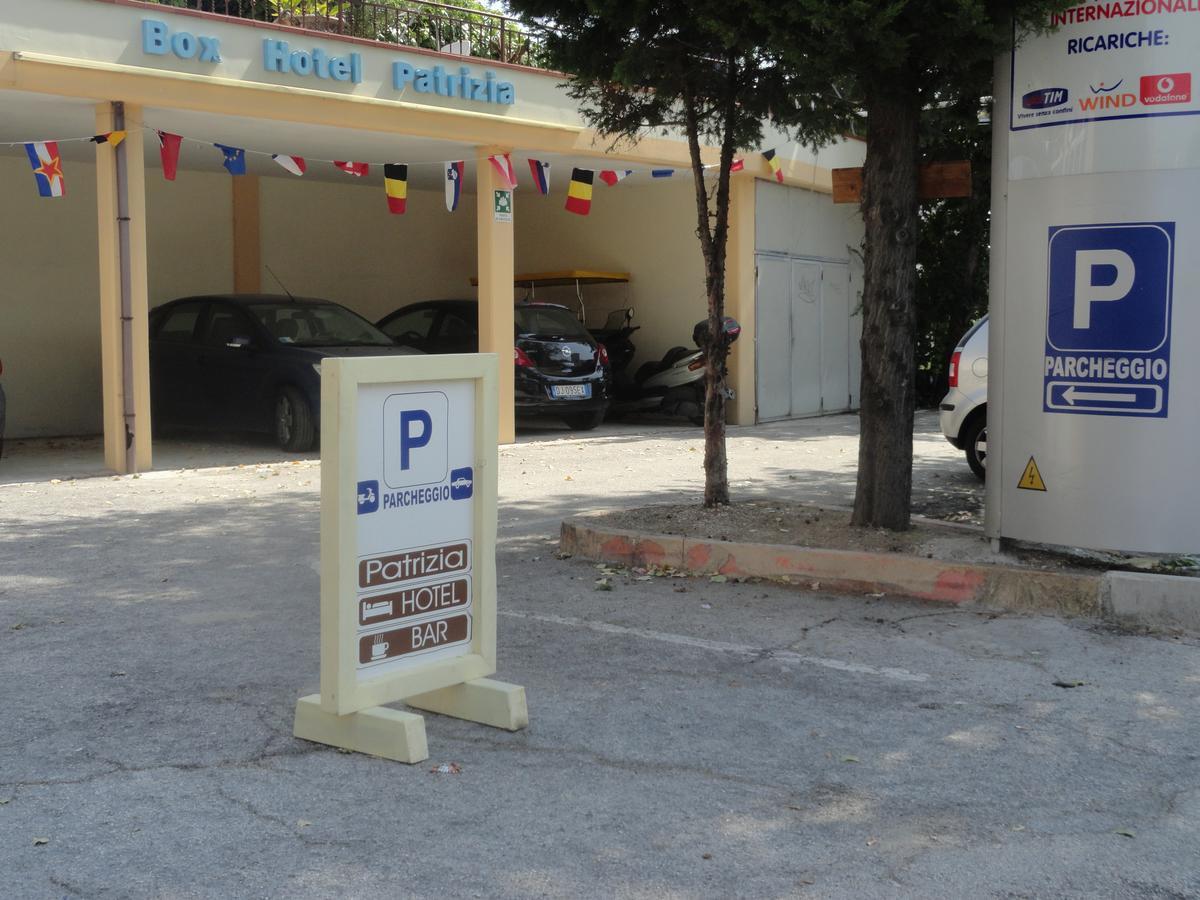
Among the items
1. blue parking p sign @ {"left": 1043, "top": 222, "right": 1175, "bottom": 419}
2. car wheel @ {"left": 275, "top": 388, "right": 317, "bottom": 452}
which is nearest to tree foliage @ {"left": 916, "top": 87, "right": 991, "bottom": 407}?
car wheel @ {"left": 275, "top": 388, "right": 317, "bottom": 452}

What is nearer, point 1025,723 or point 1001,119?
point 1025,723

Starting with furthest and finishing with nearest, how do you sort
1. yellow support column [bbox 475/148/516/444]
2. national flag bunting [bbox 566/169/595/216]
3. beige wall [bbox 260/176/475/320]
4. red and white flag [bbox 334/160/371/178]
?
1. beige wall [bbox 260/176/475/320]
2. national flag bunting [bbox 566/169/595/216]
3. red and white flag [bbox 334/160/371/178]
4. yellow support column [bbox 475/148/516/444]

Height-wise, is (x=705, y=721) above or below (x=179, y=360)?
below

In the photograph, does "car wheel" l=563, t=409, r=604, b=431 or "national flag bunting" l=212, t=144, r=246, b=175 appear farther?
"car wheel" l=563, t=409, r=604, b=431

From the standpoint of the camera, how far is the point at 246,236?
1750 centimetres

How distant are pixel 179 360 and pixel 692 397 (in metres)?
6.15

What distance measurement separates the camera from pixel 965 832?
12.8ft

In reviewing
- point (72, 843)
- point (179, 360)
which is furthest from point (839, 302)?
point (72, 843)

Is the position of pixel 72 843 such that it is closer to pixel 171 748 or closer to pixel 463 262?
pixel 171 748

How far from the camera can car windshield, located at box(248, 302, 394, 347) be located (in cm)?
1366

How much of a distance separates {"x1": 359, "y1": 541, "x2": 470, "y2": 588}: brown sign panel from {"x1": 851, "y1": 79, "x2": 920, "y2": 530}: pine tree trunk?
3.73m

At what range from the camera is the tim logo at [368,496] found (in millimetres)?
4457

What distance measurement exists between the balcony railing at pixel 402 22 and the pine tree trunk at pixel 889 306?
509 cm

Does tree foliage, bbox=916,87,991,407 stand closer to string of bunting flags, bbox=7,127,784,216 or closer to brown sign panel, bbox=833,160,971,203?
string of bunting flags, bbox=7,127,784,216
